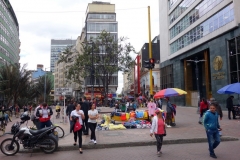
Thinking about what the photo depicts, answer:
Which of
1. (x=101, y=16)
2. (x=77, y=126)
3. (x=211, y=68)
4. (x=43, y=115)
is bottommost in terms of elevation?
(x=77, y=126)

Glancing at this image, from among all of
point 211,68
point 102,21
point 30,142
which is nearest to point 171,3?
point 211,68

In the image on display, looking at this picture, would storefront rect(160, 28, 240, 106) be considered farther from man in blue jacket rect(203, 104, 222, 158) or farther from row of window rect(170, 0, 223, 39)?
man in blue jacket rect(203, 104, 222, 158)

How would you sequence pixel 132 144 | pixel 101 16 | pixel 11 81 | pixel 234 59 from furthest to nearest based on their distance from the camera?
pixel 101 16, pixel 11 81, pixel 234 59, pixel 132 144

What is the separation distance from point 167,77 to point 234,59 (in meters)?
20.5

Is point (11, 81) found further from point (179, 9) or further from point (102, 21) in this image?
point (102, 21)

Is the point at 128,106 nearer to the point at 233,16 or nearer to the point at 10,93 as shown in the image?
the point at 233,16

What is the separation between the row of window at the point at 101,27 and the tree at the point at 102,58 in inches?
1315

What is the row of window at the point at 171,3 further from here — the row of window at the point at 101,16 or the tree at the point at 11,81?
the row of window at the point at 101,16

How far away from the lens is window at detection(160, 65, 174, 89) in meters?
43.6

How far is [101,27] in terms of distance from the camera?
221ft

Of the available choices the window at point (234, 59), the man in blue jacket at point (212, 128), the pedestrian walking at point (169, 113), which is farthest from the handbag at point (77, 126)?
the window at point (234, 59)

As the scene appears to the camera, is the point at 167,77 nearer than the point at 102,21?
Yes

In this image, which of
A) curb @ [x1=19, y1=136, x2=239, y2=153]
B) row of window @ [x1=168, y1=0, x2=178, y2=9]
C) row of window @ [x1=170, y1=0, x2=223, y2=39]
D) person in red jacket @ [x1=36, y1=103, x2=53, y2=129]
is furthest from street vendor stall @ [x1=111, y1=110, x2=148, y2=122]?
row of window @ [x1=168, y1=0, x2=178, y2=9]

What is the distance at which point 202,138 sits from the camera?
9.88 m
